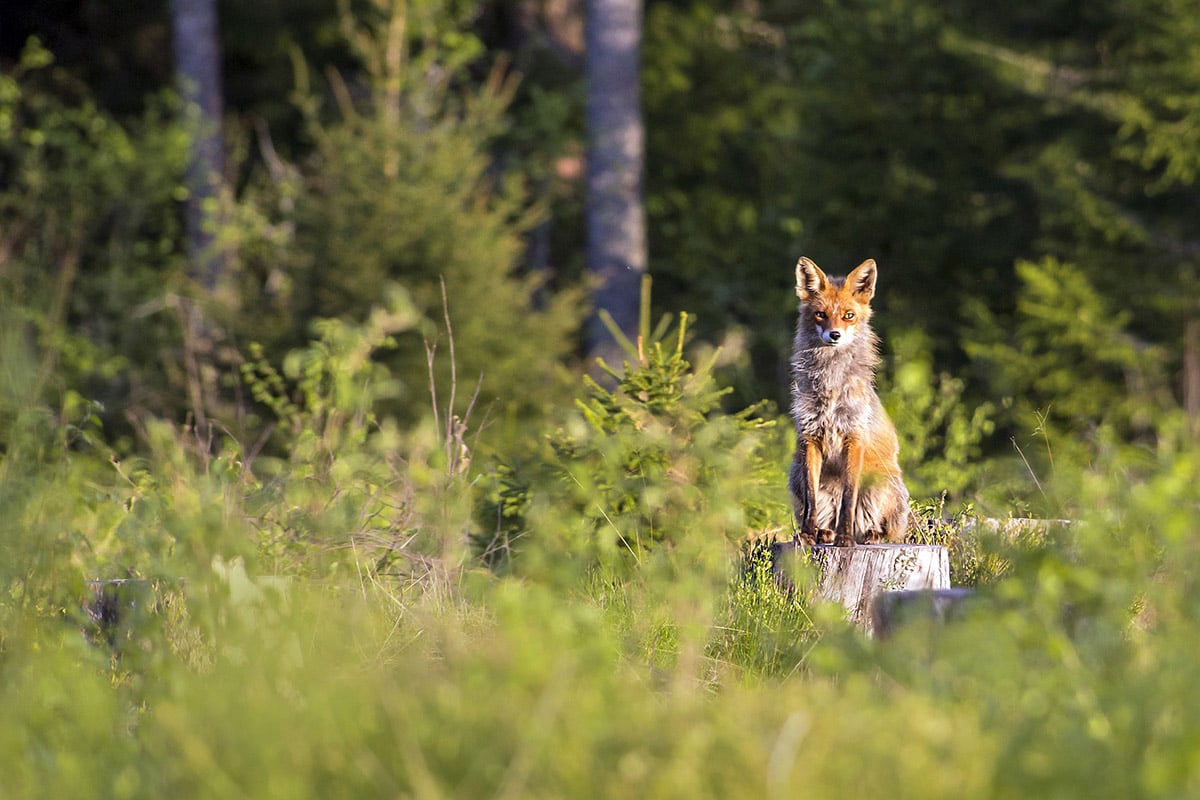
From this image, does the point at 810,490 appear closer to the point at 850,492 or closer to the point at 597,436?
the point at 850,492

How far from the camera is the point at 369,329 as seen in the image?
991 cm

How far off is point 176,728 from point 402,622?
2.56 meters

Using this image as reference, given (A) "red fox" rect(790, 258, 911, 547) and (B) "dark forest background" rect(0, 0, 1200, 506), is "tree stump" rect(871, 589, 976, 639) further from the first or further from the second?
(B) "dark forest background" rect(0, 0, 1200, 506)

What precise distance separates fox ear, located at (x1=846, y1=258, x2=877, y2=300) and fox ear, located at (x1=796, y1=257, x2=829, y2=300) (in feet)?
0.40

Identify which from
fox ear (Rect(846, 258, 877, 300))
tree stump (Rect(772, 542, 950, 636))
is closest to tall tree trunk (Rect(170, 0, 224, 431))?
fox ear (Rect(846, 258, 877, 300))

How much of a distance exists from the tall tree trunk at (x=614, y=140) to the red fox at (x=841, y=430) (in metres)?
10.8

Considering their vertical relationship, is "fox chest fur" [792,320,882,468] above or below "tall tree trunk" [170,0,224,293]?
below

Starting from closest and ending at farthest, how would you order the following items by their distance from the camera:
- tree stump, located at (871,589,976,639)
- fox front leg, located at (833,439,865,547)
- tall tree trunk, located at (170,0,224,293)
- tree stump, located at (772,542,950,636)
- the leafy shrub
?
tree stump, located at (871,589,976,639) → tree stump, located at (772,542,950,636) → fox front leg, located at (833,439,865,547) → the leafy shrub → tall tree trunk, located at (170,0,224,293)

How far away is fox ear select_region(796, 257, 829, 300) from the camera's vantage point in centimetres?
668

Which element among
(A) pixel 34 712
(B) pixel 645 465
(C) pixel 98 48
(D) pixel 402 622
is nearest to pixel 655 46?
(C) pixel 98 48

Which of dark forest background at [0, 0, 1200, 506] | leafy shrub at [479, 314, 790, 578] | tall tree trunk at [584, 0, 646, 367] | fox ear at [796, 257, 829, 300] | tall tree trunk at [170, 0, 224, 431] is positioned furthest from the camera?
tall tree trunk at [170, 0, 224, 431]

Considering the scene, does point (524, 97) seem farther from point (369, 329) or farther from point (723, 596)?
point (723, 596)

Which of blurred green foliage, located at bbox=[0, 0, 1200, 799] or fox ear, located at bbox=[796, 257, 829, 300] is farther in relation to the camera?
fox ear, located at bbox=[796, 257, 829, 300]

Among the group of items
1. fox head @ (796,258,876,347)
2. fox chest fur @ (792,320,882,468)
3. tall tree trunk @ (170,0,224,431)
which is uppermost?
tall tree trunk @ (170,0,224,431)
